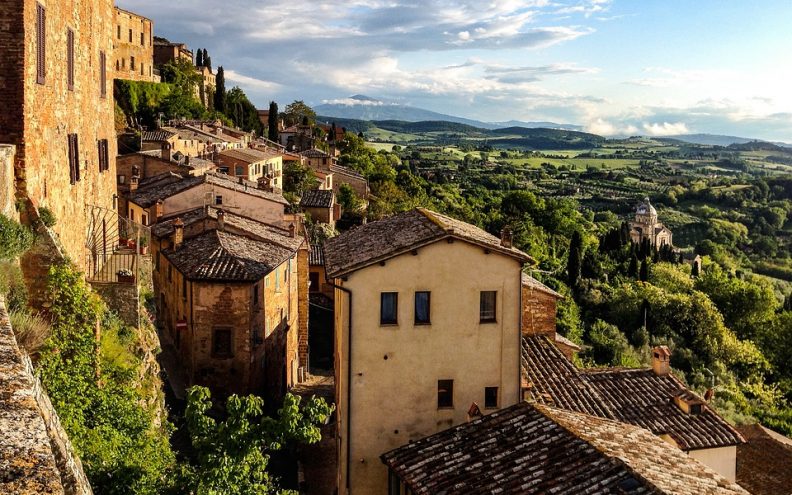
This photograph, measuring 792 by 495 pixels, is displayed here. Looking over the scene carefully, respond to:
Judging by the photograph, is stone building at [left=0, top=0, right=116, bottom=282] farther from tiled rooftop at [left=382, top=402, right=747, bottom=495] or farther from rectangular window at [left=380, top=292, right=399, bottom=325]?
tiled rooftop at [left=382, top=402, right=747, bottom=495]

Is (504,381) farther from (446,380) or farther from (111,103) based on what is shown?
(111,103)

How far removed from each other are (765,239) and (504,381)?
411 feet

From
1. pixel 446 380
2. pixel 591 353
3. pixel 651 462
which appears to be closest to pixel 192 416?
pixel 446 380

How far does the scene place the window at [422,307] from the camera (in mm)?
17484

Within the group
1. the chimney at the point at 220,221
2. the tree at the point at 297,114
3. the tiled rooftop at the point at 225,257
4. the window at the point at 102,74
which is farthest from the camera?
the tree at the point at 297,114

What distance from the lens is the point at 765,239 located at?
415ft

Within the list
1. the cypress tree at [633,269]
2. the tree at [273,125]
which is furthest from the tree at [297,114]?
the cypress tree at [633,269]

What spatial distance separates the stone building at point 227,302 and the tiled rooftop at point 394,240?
18.2 feet

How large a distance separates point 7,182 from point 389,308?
864 centimetres

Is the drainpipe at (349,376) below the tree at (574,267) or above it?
above

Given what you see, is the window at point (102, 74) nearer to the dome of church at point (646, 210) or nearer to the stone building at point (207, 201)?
the stone building at point (207, 201)

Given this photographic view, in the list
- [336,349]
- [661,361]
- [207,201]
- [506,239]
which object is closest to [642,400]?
[661,361]

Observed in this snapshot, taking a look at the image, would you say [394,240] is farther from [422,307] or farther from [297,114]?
[297,114]

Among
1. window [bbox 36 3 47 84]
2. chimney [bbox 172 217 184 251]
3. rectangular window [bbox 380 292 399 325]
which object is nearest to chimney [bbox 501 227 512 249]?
rectangular window [bbox 380 292 399 325]
